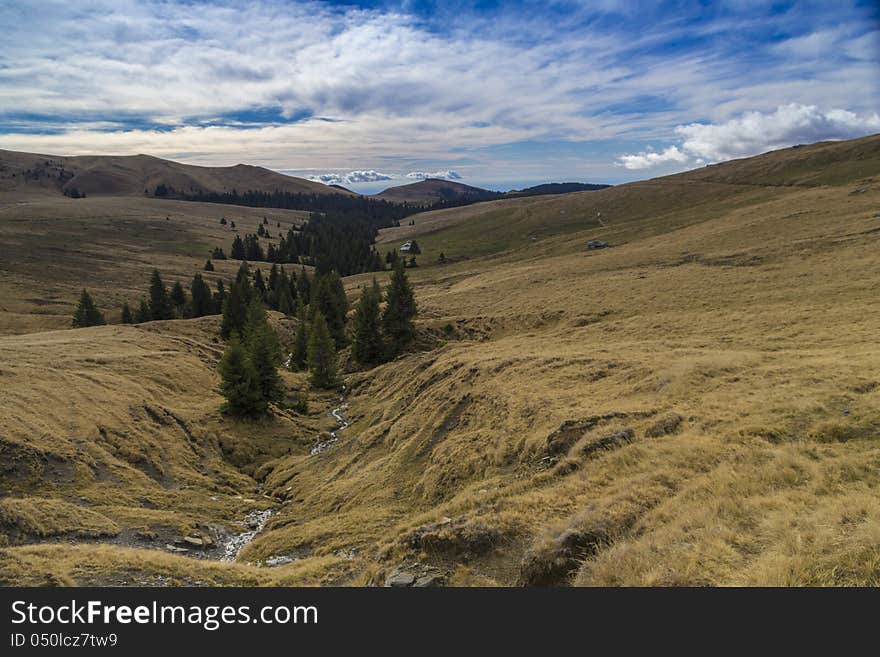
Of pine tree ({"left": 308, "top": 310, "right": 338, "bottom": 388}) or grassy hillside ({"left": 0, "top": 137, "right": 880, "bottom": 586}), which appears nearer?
grassy hillside ({"left": 0, "top": 137, "right": 880, "bottom": 586})

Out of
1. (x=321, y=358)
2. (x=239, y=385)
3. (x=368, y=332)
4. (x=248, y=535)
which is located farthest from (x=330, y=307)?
(x=248, y=535)

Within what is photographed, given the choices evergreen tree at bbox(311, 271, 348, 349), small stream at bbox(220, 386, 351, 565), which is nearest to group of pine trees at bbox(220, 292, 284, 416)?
small stream at bbox(220, 386, 351, 565)

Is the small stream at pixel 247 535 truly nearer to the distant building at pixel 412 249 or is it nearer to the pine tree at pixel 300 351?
the pine tree at pixel 300 351

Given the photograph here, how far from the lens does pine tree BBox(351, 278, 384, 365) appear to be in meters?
59.2

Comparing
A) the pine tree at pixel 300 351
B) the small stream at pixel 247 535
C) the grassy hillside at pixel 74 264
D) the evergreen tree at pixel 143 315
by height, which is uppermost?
the grassy hillside at pixel 74 264

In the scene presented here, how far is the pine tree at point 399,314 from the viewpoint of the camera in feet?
195

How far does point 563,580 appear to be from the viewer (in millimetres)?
10688

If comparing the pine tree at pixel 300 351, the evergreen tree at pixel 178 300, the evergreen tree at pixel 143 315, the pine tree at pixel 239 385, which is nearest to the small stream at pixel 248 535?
the pine tree at pixel 239 385

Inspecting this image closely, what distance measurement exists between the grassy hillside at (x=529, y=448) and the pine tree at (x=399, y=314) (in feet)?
10.3

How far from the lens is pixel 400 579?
12141mm

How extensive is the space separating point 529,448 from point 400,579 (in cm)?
926

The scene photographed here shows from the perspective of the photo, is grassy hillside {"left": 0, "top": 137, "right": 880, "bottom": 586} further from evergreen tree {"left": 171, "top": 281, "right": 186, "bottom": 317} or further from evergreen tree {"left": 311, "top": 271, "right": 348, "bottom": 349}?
evergreen tree {"left": 171, "top": 281, "right": 186, "bottom": 317}

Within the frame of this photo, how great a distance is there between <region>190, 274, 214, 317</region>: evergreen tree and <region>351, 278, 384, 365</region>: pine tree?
51070 mm
